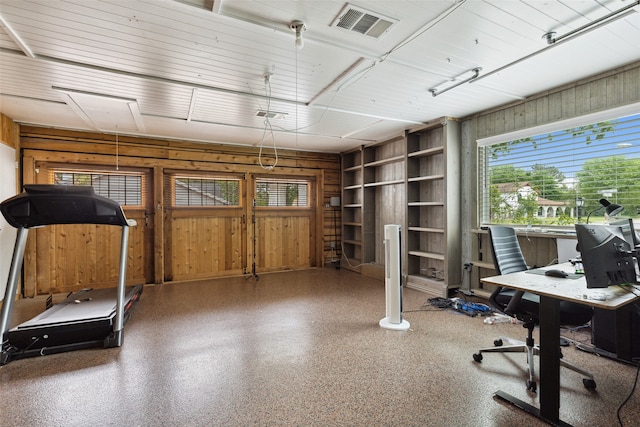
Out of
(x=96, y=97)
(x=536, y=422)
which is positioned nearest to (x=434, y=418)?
(x=536, y=422)

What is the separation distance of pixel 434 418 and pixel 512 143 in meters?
3.58

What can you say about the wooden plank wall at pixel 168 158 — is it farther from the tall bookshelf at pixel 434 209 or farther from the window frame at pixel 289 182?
the tall bookshelf at pixel 434 209

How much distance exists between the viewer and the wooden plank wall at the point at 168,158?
4781 millimetres

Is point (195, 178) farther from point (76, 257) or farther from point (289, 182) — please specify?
point (76, 257)

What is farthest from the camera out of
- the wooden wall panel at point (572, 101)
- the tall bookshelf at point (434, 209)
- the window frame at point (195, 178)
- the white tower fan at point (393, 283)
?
the window frame at point (195, 178)

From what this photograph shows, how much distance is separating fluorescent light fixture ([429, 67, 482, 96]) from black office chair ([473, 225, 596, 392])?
154 cm

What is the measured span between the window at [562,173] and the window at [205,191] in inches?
173

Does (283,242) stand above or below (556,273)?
below

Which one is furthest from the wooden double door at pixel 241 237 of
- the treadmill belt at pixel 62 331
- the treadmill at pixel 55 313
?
the treadmill at pixel 55 313

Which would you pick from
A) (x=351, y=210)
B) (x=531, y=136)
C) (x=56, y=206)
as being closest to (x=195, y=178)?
(x=56, y=206)

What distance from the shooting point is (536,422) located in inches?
72.5

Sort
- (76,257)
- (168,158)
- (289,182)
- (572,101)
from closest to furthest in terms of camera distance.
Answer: (572,101), (76,257), (168,158), (289,182)

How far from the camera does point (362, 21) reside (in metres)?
2.21

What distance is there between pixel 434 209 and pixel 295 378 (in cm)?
368
